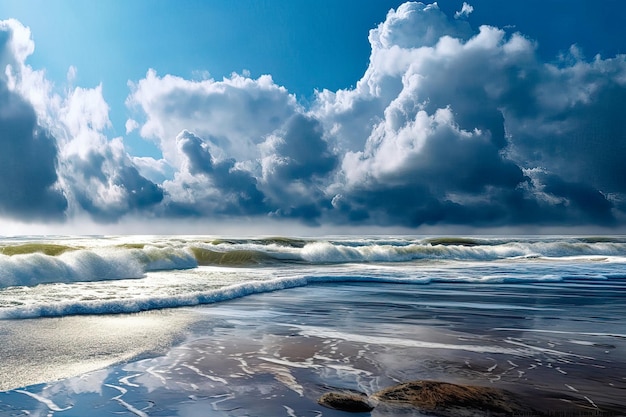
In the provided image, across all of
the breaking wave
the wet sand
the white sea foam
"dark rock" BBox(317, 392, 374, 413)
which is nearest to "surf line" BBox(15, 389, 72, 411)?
the wet sand

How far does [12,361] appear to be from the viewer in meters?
5.65

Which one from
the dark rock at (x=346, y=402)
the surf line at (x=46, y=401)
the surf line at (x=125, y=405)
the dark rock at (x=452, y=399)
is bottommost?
the surf line at (x=46, y=401)

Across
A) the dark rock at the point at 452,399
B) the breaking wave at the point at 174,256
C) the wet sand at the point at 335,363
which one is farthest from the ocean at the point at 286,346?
the breaking wave at the point at 174,256

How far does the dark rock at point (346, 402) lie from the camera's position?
4.09 m

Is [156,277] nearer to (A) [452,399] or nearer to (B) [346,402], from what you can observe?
(B) [346,402]

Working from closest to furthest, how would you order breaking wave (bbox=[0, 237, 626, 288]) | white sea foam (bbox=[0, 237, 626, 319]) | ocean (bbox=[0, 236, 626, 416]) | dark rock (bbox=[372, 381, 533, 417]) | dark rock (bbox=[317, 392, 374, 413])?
dark rock (bbox=[372, 381, 533, 417]) < dark rock (bbox=[317, 392, 374, 413]) < ocean (bbox=[0, 236, 626, 416]) < white sea foam (bbox=[0, 237, 626, 319]) < breaking wave (bbox=[0, 237, 626, 288])

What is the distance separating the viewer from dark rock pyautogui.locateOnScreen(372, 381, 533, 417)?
3.99m

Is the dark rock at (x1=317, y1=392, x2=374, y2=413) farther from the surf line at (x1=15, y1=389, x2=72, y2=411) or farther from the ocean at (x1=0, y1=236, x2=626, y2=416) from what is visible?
the surf line at (x1=15, y1=389, x2=72, y2=411)

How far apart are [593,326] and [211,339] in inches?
255

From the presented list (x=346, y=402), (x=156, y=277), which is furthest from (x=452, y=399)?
(x=156, y=277)

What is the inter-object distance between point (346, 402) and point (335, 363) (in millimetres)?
1592

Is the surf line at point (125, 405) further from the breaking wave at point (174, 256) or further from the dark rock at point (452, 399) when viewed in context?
the breaking wave at point (174, 256)

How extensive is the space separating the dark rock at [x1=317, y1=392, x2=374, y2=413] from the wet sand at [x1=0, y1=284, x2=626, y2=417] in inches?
3.6

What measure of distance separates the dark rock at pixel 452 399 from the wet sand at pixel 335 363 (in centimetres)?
18
